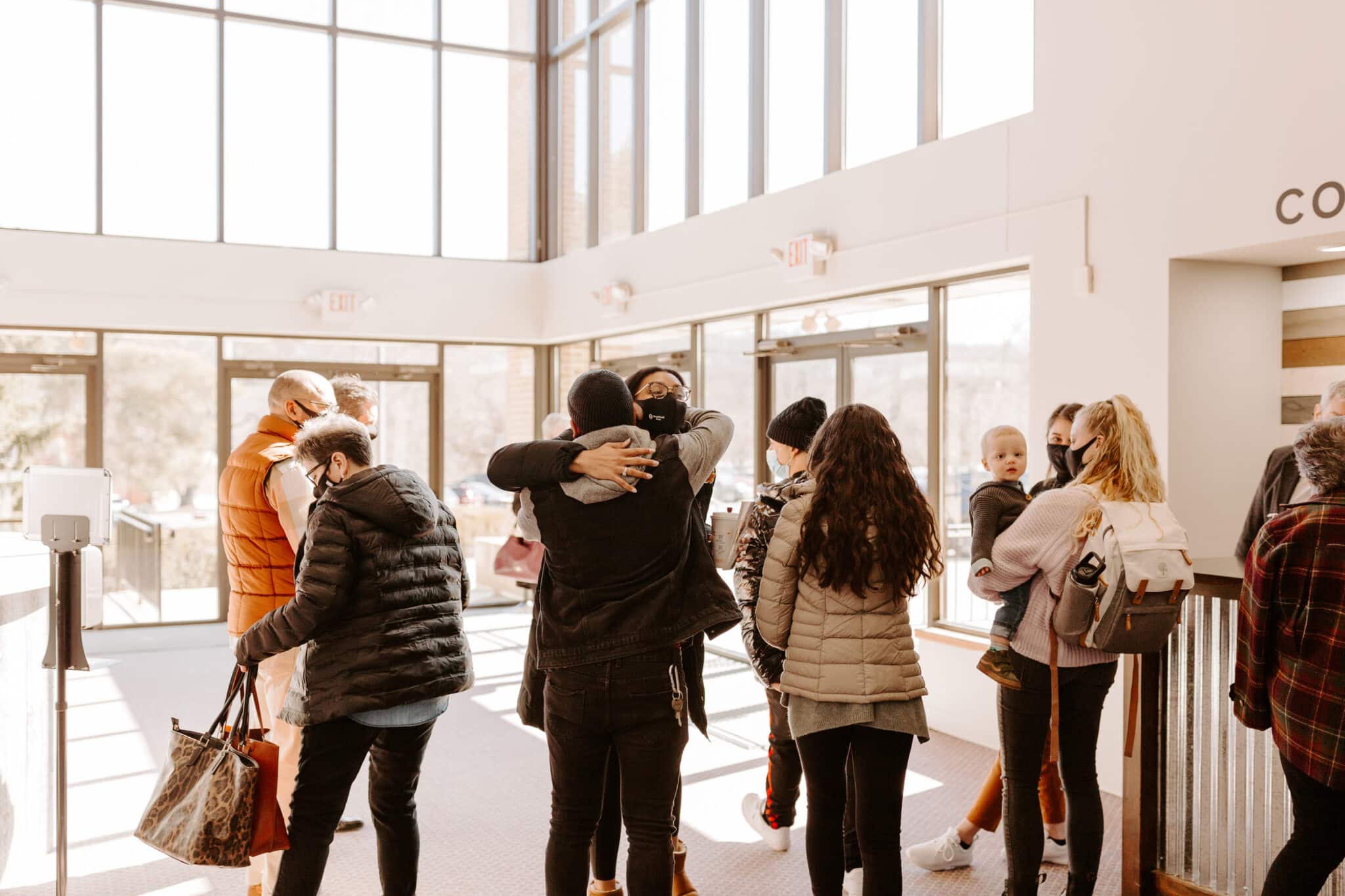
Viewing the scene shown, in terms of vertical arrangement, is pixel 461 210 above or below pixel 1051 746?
above

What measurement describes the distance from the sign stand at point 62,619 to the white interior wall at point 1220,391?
12.5 feet

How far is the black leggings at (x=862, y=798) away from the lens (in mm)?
2723

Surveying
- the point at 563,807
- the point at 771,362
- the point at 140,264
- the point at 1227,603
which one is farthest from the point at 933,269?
the point at 140,264

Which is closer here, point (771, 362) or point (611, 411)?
point (611, 411)

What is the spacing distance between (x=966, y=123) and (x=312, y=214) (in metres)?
5.67

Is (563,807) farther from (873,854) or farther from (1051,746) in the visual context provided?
(1051,746)

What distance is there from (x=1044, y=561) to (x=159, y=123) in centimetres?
802

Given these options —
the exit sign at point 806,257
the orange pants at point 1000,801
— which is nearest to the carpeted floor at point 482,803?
the orange pants at point 1000,801

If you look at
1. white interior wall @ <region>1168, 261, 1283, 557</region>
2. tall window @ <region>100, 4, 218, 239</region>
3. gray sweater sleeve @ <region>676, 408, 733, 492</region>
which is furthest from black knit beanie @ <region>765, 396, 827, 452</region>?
tall window @ <region>100, 4, 218, 239</region>

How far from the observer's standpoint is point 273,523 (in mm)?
3188

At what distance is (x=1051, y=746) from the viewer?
3.05m

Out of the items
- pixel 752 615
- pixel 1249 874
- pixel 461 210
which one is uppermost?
pixel 461 210

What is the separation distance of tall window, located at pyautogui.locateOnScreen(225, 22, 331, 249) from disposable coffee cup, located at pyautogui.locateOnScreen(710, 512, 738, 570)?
6686 millimetres

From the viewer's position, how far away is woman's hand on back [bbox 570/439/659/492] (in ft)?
7.91
